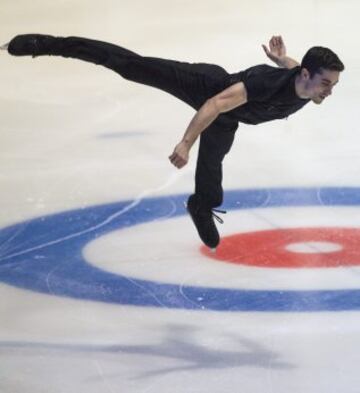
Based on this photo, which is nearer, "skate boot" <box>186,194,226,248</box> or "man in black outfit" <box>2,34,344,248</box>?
"man in black outfit" <box>2,34,344,248</box>

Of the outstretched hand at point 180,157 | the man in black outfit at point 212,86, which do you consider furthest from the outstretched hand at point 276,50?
the outstretched hand at point 180,157

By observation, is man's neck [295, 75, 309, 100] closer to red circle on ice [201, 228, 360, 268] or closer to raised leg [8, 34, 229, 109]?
raised leg [8, 34, 229, 109]

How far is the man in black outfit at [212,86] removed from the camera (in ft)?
13.7

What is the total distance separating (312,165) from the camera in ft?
22.5

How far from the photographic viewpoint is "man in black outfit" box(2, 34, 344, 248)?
13.7 feet

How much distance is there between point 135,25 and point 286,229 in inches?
174

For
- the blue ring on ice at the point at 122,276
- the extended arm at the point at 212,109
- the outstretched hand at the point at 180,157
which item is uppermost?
the extended arm at the point at 212,109

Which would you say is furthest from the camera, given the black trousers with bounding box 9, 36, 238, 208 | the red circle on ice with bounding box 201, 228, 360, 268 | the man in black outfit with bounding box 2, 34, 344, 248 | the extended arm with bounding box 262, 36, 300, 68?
the red circle on ice with bounding box 201, 228, 360, 268

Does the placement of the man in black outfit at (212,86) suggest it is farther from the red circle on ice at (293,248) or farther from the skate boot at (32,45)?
the red circle on ice at (293,248)

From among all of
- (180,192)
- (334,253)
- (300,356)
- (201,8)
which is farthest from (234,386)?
(201,8)

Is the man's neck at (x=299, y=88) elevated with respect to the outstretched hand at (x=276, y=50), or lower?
lower

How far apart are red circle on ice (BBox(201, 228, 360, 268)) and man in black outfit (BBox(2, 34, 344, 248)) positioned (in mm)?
556

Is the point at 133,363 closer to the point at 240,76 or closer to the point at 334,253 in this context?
the point at 240,76

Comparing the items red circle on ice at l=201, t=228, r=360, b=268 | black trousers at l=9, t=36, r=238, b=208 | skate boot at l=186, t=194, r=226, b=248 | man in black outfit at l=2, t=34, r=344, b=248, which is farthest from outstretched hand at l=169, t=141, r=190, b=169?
red circle on ice at l=201, t=228, r=360, b=268
